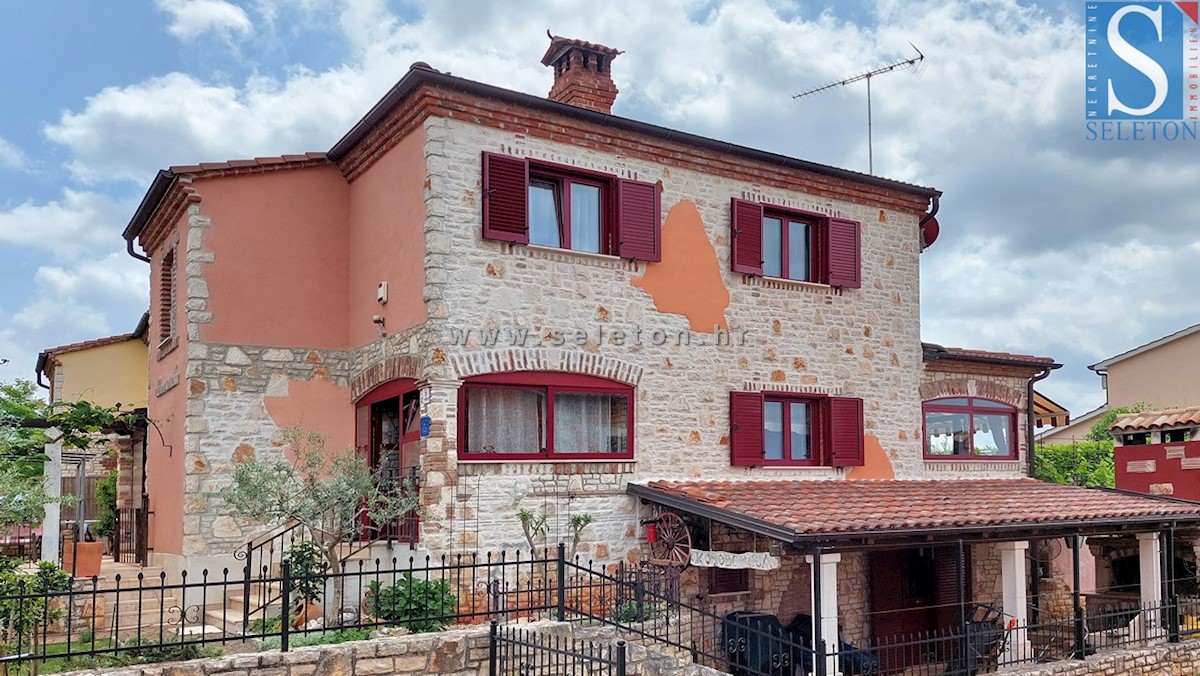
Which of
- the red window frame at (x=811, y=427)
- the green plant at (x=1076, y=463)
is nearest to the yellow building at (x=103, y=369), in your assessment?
the red window frame at (x=811, y=427)

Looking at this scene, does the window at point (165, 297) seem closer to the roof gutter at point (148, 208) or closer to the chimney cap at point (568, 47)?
the roof gutter at point (148, 208)

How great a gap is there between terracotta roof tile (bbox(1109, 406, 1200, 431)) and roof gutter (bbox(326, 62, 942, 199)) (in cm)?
636

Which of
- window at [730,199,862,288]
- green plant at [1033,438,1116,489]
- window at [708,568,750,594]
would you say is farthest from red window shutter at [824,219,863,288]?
green plant at [1033,438,1116,489]

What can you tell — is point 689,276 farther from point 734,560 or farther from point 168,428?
point 168,428

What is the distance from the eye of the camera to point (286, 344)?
13.9 meters

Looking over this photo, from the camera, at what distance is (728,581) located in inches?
562

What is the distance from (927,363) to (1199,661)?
5613mm

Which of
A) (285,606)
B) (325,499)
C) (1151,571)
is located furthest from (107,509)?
(1151,571)

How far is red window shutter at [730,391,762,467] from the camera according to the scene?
1441 cm

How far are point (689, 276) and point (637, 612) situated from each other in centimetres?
475

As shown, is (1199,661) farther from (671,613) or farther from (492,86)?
(492,86)

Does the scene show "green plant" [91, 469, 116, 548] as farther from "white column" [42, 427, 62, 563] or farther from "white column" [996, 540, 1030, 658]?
"white column" [996, 540, 1030, 658]

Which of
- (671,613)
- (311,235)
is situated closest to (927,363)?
(671,613)

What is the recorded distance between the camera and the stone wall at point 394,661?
8578 millimetres
